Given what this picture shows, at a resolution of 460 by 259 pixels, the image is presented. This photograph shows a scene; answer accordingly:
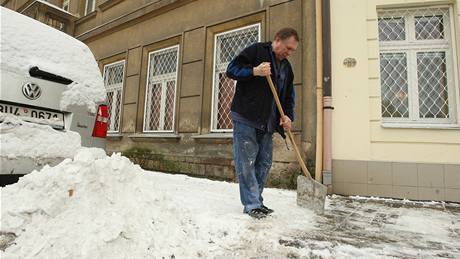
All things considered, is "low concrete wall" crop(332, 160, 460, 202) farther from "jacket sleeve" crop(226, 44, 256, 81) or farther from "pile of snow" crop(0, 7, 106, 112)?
"pile of snow" crop(0, 7, 106, 112)

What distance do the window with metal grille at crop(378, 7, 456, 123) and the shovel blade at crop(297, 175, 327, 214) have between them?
2.10 meters

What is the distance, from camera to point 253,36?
5.91 metres

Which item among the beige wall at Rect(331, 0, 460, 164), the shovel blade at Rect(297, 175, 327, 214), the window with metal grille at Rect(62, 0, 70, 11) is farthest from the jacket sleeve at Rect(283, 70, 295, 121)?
the window with metal grille at Rect(62, 0, 70, 11)

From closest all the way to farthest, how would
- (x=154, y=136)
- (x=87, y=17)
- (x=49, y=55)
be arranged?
(x=49, y=55) < (x=154, y=136) < (x=87, y=17)

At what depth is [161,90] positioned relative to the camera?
739 cm

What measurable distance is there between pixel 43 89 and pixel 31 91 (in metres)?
0.11

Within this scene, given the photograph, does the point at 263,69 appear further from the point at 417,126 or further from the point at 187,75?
the point at 187,75

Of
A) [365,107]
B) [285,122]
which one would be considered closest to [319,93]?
[365,107]

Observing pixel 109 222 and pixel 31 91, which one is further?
pixel 31 91

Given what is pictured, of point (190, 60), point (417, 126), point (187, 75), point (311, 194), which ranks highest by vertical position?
point (190, 60)

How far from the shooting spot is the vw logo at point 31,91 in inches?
96.7

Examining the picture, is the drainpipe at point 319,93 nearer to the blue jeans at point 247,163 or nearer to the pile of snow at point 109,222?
the blue jeans at point 247,163

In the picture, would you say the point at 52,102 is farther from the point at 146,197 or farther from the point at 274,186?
the point at 274,186

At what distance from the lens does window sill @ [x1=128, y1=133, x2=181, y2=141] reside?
655 centimetres
